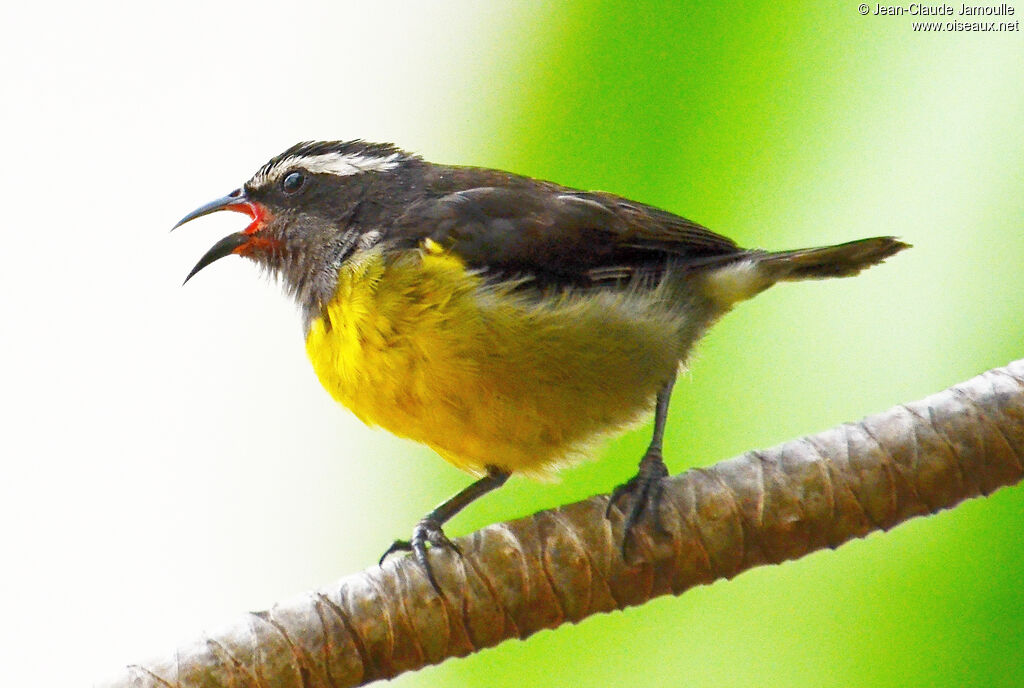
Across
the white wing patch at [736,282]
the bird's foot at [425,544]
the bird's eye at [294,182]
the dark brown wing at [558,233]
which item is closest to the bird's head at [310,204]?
the bird's eye at [294,182]

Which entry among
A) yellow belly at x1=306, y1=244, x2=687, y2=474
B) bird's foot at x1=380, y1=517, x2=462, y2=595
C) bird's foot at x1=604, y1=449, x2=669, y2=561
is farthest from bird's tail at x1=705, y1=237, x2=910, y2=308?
bird's foot at x1=380, y1=517, x2=462, y2=595

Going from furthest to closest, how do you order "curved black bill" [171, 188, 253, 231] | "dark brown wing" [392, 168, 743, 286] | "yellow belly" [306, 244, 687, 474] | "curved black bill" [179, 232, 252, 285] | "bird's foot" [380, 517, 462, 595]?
"curved black bill" [171, 188, 253, 231] < "curved black bill" [179, 232, 252, 285] < "dark brown wing" [392, 168, 743, 286] < "yellow belly" [306, 244, 687, 474] < "bird's foot" [380, 517, 462, 595]

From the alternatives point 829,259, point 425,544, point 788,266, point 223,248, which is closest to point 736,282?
point 788,266

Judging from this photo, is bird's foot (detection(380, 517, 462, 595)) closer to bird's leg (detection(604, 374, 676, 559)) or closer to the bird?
the bird

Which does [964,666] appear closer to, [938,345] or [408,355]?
[938,345]

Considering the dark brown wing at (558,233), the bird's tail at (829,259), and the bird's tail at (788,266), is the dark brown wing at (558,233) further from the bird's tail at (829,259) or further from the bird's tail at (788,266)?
the bird's tail at (829,259)

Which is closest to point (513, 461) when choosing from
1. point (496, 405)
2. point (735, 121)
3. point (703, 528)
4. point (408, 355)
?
point (496, 405)
